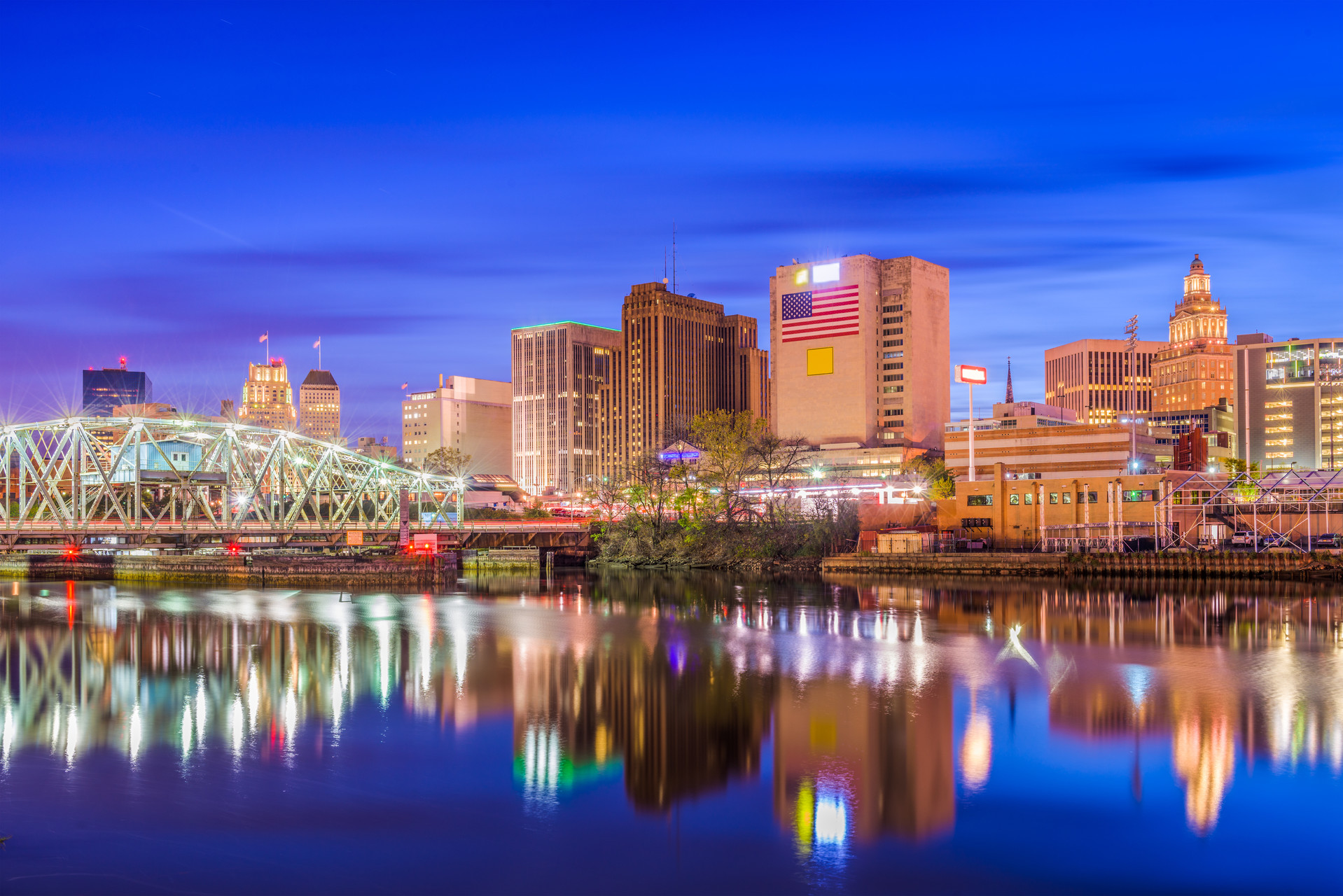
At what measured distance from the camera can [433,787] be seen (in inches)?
801

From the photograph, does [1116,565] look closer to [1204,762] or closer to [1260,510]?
[1260,510]

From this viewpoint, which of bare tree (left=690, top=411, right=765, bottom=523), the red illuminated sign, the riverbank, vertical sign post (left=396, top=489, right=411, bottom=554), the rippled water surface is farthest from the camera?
the red illuminated sign

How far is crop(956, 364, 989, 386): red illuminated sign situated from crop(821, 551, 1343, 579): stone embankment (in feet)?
181

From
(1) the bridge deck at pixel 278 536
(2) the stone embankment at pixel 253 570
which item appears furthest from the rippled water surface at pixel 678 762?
(1) the bridge deck at pixel 278 536

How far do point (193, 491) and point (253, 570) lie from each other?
1890 cm

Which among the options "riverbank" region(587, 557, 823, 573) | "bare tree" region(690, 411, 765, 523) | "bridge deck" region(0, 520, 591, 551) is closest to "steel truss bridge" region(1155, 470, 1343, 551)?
"riverbank" region(587, 557, 823, 573)

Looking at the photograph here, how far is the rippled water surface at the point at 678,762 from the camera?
1623 centimetres

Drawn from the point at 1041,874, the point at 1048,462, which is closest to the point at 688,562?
the point at 1048,462

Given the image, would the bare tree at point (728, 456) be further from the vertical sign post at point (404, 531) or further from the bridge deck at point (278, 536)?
the vertical sign post at point (404, 531)

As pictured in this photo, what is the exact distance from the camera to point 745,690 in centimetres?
3048

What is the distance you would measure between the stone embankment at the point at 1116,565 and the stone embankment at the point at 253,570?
116 feet

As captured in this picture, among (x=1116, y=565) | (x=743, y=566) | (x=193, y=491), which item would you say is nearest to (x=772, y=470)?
(x=743, y=566)

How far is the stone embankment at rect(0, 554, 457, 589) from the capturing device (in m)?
81.4

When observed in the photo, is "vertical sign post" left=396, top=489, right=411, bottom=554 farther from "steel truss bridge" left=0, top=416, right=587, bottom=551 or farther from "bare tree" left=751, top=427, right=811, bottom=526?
"bare tree" left=751, top=427, right=811, bottom=526
